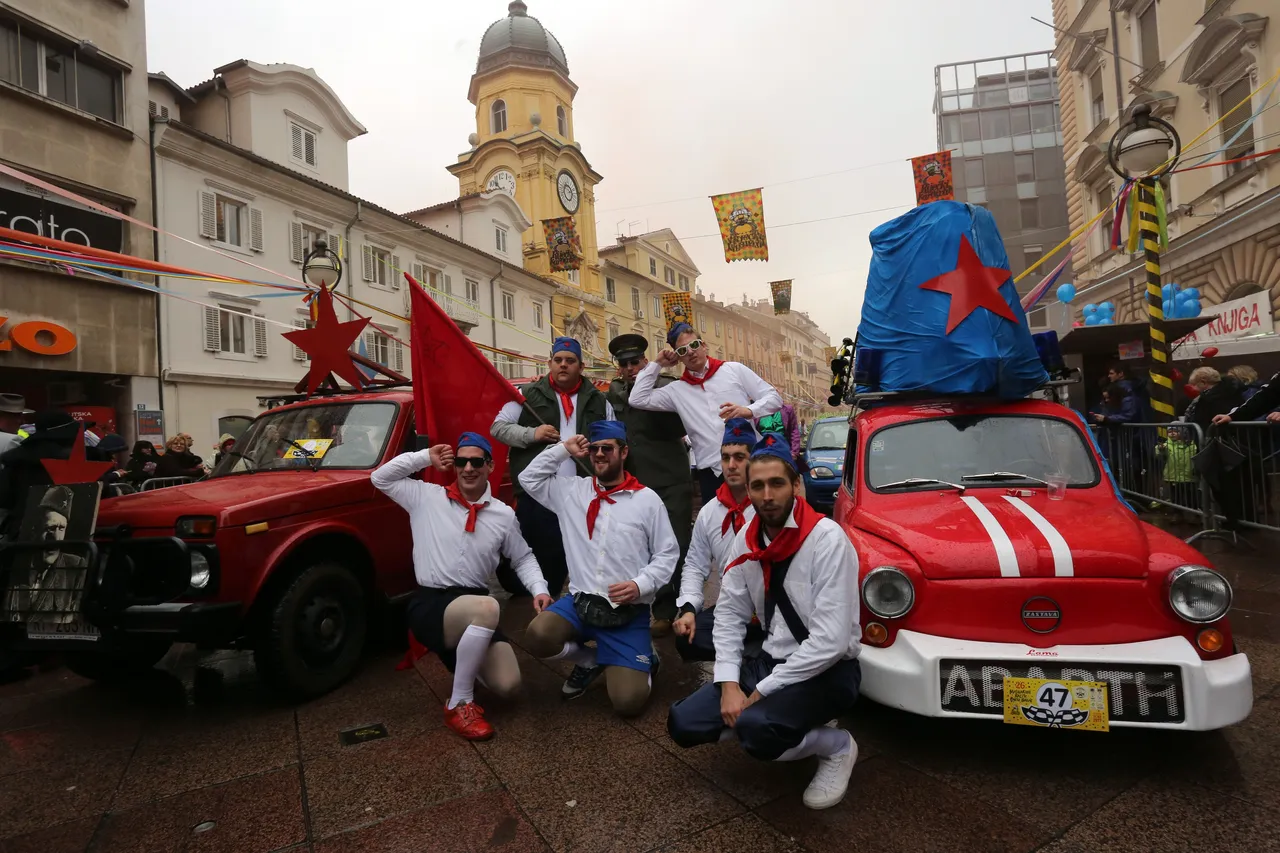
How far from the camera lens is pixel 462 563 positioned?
160 inches

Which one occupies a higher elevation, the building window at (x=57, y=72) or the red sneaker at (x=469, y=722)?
the building window at (x=57, y=72)

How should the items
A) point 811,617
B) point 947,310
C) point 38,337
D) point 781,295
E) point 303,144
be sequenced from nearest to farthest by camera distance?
1. point 811,617
2. point 947,310
3. point 38,337
4. point 303,144
5. point 781,295

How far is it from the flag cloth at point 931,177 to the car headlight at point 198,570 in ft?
57.2

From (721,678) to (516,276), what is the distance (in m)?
30.0

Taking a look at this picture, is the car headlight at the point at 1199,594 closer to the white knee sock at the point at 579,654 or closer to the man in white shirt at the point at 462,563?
the white knee sock at the point at 579,654

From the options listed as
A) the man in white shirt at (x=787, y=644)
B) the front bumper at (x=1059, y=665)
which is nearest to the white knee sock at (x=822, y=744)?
the man in white shirt at (x=787, y=644)

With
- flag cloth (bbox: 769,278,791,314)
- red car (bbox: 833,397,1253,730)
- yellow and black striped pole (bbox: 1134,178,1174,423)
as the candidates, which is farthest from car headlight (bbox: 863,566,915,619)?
flag cloth (bbox: 769,278,791,314)

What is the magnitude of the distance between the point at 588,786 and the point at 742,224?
16907mm

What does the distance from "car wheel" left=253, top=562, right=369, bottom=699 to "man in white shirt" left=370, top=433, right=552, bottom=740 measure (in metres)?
0.57

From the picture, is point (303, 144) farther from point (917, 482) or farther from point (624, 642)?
point (917, 482)

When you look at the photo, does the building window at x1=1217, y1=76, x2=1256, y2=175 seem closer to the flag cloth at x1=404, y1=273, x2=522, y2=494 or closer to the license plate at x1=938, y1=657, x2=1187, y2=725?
the license plate at x1=938, y1=657, x2=1187, y2=725

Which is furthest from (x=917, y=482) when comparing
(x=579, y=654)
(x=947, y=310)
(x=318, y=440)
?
(x=318, y=440)

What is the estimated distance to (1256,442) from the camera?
6391 millimetres

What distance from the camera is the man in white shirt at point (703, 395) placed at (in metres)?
4.85
